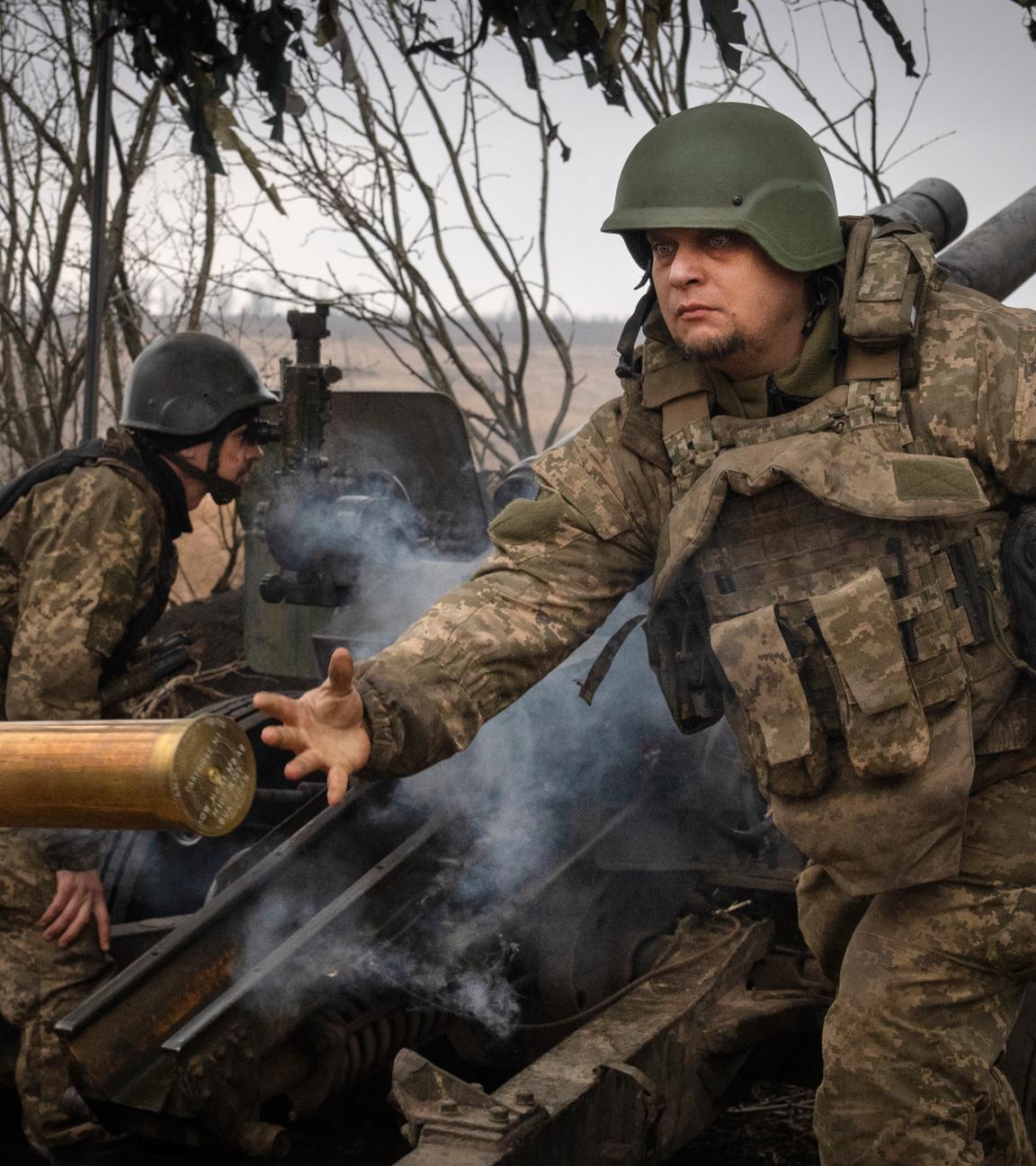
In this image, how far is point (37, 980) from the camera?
4.34m

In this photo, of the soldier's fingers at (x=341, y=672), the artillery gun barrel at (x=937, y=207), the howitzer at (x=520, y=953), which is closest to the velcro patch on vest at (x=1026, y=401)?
the soldier's fingers at (x=341, y=672)

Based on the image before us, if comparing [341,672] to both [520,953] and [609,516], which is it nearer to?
[609,516]

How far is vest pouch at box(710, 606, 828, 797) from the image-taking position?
2.87m

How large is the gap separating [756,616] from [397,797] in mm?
1472

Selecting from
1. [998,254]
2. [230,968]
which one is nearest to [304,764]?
[230,968]

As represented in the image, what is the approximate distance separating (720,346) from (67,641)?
2060 mm

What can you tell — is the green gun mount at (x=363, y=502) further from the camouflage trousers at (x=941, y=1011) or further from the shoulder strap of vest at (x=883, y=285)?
the camouflage trousers at (x=941, y=1011)

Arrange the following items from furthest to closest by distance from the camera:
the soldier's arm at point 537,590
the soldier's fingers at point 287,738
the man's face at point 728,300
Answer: the man's face at point 728,300
the soldier's arm at point 537,590
the soldier's fingers at point 287,738

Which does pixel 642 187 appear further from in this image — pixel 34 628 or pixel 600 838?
pixel 34 628

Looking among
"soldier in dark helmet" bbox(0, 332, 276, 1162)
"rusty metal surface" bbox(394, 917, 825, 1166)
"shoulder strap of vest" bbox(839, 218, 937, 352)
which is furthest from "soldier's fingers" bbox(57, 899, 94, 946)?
"shoulder strap of vest" bbox(839, 218, 937, 352)

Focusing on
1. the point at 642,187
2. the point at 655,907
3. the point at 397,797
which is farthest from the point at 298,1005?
the point at 642,187

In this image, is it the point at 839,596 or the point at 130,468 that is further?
the point at 130,468

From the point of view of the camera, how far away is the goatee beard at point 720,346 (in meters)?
3.01

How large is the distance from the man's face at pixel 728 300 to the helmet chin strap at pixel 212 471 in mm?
2130
